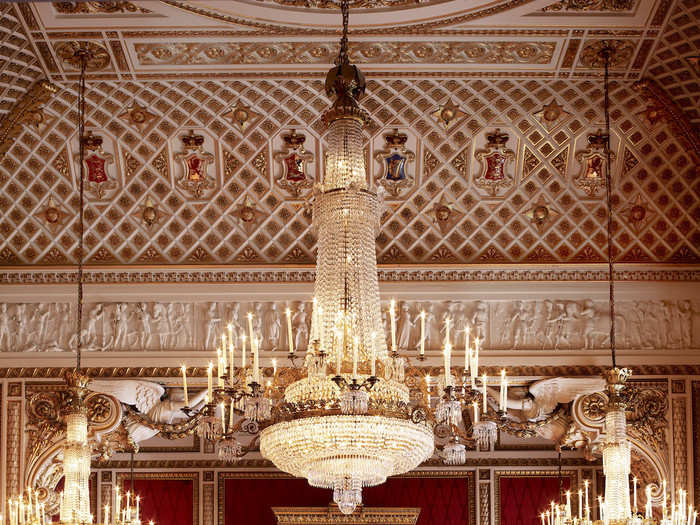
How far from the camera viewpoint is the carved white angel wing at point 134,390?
1019cm

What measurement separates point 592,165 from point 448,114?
1499mm

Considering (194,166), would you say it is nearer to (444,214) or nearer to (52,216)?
(52,216)

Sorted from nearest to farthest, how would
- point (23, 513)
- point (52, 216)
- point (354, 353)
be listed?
point (354, 353)
point (23, 513)
point (52, 216)

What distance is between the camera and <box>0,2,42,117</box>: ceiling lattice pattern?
28.6ft

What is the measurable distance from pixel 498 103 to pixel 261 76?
2207 millimetres

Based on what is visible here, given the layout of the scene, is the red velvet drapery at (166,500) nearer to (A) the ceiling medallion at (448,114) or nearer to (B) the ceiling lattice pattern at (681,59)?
(A) the ceiling medallion at (448,114)

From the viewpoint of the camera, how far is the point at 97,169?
34.0ft

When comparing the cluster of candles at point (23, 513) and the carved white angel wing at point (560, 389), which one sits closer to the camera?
the cluster of candles at point (23, 513)

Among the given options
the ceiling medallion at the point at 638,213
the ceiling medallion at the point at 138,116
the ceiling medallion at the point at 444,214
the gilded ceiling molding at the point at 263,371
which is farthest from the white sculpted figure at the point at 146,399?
the ceiling medallion at the point at 638,213

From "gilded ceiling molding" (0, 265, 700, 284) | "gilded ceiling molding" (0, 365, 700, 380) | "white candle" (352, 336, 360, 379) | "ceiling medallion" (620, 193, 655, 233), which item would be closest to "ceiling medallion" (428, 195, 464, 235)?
"gilded ceiling molding" (0, 265, 700, 284)

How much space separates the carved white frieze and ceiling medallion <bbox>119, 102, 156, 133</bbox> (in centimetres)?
174

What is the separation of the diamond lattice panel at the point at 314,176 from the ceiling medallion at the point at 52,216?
0.06 feet

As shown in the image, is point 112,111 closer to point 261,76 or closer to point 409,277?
point 261,76

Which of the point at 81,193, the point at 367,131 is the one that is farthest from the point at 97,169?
the point at 367,131
